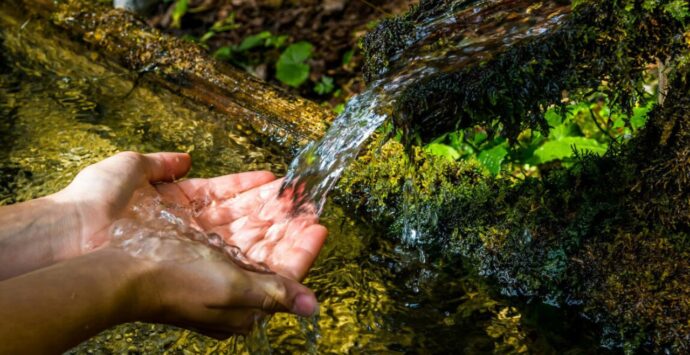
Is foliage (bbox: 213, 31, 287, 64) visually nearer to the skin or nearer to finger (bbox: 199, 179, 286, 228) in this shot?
the skin

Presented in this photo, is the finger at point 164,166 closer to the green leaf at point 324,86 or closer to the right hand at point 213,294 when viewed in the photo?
the right hand at point 213,294

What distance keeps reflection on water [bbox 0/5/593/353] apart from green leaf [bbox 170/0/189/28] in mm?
1673

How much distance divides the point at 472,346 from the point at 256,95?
1.95 m

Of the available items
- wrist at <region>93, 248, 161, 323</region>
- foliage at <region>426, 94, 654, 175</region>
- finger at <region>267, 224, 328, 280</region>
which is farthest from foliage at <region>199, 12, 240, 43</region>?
wrist at <region>93, 248, 161, 323</region>

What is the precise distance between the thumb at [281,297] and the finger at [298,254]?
153 mm

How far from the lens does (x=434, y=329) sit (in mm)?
2707

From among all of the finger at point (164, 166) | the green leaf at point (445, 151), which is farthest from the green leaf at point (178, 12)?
the finger at point (164, 166)

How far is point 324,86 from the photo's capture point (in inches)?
210

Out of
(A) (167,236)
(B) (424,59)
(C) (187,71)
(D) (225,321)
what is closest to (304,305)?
(D) (225,321)

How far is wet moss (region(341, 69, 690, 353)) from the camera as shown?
2.55 metres

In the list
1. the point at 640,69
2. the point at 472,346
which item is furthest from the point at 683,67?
the point at 472,346

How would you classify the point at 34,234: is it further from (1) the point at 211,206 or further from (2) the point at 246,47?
(2) the point at 246,47

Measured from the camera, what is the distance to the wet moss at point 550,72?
2.41 meters

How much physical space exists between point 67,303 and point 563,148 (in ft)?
8.04
